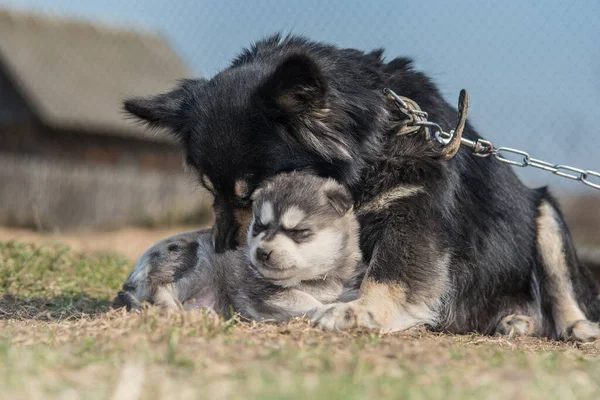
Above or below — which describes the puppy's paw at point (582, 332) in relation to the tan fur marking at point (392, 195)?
below

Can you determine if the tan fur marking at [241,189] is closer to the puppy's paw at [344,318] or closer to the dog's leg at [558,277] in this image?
the puppy's paw at [344,318]

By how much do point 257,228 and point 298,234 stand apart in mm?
233

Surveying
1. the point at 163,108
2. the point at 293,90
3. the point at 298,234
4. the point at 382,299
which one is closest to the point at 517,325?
the point at 382,299

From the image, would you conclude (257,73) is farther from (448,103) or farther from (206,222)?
(206,222)

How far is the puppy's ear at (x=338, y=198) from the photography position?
12.8ft

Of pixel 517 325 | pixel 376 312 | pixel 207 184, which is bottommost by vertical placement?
pixel 517 325

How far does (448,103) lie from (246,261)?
1.62 meters

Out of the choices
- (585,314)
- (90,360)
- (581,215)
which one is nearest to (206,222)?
(581,215)

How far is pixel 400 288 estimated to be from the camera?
12.5 feet

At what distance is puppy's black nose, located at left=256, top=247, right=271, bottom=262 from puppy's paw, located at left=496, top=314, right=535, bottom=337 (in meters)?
1.64

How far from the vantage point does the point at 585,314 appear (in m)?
4.91

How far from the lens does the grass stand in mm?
2203

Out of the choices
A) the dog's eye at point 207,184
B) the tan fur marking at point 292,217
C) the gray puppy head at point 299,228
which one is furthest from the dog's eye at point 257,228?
the dog's eye at point 207,184

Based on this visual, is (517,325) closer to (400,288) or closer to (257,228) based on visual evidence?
(400,288)
